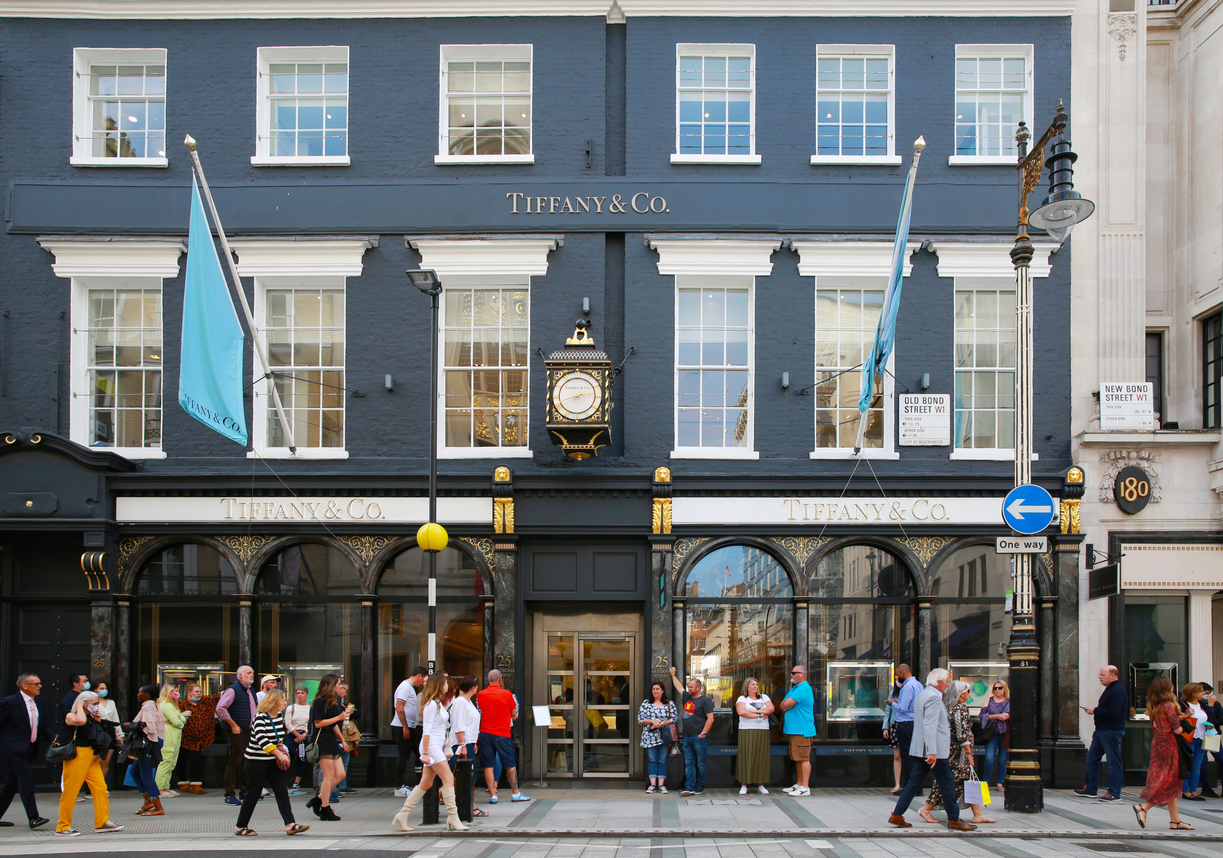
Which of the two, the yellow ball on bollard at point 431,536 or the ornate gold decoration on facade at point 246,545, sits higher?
the yellow ball on bollard at point 431,536

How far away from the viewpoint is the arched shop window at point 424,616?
1623 cm

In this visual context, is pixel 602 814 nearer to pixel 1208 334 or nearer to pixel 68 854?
pixel 68 854

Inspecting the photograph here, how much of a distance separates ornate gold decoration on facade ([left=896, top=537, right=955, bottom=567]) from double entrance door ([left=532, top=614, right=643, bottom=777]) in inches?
171

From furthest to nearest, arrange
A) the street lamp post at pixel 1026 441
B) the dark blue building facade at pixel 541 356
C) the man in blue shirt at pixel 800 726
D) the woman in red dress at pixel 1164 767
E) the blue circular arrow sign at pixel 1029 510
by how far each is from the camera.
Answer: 1. the dark blue building facade at pixel 541 356
2. the man in blue shirt at pixel 800 726
3. the blue circular arrow sign at pixel 1029 510
4. the street lamp post at pixel 1026 441
5. the woman in red dress at pixel 1164 767

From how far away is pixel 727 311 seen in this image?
16844mm

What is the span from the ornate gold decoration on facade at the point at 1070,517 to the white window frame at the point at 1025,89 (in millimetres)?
5434

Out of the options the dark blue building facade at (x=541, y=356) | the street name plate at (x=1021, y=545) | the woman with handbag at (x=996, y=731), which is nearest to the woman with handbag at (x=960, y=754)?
the street name plate at (x=1021, y=545)

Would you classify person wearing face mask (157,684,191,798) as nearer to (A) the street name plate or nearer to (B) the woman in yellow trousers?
(B) the woman in yellow trousers

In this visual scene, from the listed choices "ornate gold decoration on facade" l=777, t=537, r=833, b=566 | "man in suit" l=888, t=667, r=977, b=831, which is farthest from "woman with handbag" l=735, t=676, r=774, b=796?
"man in suit" l=888, t=667, r=977, b=831

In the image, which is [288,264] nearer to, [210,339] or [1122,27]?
[210,339]

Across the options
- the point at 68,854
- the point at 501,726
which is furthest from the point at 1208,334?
the point at 68,854

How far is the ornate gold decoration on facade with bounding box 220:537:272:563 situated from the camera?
53.6 feet

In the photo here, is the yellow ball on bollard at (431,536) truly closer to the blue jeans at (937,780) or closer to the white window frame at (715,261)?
the white window frame at (715,261)

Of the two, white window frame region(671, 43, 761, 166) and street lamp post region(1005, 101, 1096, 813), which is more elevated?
white window frame region(671, 43, 761, 166)
